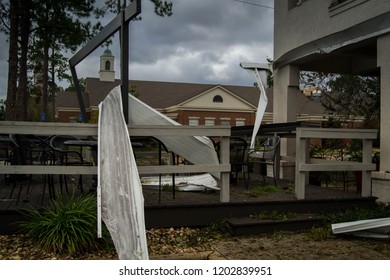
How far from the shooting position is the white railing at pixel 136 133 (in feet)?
14.5

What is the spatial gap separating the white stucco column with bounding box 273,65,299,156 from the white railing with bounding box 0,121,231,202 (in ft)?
13.6

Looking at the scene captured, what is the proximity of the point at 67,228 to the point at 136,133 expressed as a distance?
1205mm

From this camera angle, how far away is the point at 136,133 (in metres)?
4.63

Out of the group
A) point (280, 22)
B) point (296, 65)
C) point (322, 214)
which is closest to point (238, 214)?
point (322, 214)

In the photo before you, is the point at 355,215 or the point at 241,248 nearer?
the point at 241,248

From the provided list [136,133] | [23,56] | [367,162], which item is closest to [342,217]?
[367,162]

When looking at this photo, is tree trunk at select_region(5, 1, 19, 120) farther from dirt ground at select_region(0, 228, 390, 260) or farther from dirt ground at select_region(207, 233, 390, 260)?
dirt ground at select_region(207, 233, 390, 260)

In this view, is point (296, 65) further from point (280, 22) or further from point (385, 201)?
point (385, 201)

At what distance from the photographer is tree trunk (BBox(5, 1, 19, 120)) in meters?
9.32

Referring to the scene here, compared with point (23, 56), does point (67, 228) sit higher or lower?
lower

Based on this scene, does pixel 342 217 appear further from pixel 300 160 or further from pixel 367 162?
pixel 367 162

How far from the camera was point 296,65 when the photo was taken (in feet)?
28.3

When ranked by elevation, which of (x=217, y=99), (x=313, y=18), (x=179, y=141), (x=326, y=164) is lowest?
(x=326, y=164)
